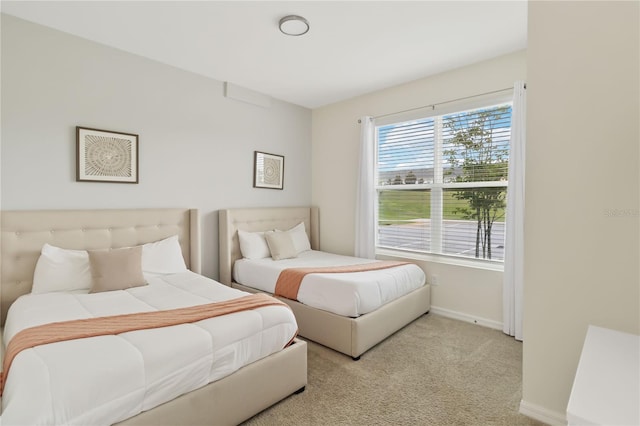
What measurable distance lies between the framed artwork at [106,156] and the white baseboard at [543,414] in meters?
3.41

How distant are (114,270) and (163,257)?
51 centimetres

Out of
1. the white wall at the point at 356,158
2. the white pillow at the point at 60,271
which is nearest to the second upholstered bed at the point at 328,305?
the white wall at the point at 356,158

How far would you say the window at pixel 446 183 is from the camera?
3172mm

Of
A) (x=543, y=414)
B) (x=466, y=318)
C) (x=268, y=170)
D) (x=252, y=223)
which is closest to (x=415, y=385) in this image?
(x=543, y=414)

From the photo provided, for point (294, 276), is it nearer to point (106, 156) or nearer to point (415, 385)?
point (415, 385)

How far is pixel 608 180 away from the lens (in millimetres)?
1462

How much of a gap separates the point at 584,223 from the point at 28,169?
Answer: 365 centimetres

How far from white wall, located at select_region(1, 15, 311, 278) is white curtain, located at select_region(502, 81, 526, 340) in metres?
2.69

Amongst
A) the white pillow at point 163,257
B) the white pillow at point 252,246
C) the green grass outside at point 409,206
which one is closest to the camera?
the white pillow at point 163,257

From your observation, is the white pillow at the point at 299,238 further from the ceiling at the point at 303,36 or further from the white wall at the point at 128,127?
the ceiling at the point at 303,36

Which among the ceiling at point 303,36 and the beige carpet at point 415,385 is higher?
the ceiling at point 303,36

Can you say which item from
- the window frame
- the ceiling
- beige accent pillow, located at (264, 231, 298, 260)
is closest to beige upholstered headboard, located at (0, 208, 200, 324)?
beige accent pillow, located at (264, 231, 298, 260)

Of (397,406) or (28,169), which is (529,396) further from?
(28,169)

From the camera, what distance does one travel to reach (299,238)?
415 cm
